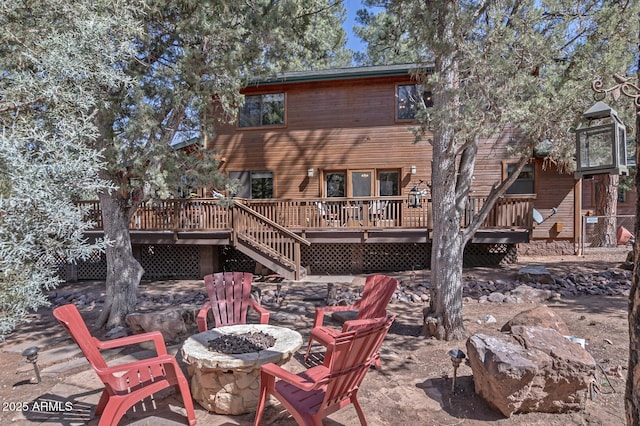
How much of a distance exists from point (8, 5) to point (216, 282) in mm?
3430

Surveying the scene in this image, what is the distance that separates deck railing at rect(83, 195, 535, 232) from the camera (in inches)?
370

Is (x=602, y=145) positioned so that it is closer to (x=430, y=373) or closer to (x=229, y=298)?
(x=430, y=373)

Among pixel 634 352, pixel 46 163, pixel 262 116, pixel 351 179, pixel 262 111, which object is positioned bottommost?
pixel 634 352

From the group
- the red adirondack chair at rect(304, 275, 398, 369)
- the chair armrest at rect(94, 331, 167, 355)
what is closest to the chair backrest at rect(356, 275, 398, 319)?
the red adirondack chair at rect(304, 275, 398, 369)

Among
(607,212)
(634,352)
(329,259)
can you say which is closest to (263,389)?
(634,352)

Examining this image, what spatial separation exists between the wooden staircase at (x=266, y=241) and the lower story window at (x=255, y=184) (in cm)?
256

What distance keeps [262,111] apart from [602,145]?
34.6 ft

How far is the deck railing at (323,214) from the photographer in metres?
9.41

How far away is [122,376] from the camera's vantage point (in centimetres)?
306

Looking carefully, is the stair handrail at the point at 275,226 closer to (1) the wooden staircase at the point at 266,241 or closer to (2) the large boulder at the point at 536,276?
(1) the wooden staircase at the point at 266,241

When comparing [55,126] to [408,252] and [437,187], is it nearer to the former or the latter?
[437,187]

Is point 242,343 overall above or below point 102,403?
above

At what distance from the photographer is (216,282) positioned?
4883 millimetres

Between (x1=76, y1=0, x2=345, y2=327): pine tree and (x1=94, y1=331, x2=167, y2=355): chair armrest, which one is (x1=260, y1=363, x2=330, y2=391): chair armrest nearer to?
(x1=94, y1=331, x2=167, y2=355): chair armrest
